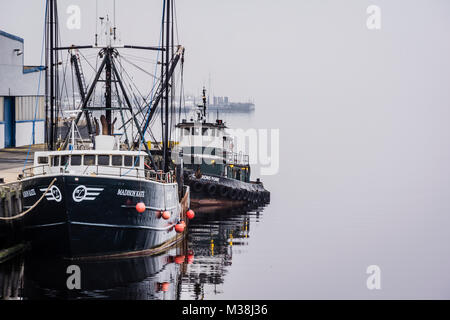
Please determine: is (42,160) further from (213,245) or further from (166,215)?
(213,245)

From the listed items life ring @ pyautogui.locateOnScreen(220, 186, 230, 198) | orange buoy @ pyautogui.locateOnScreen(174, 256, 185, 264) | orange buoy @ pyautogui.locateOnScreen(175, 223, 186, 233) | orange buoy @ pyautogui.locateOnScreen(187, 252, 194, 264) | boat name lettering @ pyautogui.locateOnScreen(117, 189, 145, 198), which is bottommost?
orange buoy @ pyautogui.locateOnScreen(187, 252, 194, 264)

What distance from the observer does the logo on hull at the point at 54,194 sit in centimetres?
2261

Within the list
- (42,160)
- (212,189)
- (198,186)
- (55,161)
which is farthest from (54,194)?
(212,189)

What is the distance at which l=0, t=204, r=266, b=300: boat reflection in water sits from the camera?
20.4m

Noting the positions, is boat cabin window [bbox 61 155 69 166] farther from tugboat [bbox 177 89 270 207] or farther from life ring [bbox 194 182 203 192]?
life ring [bbox 194 182 203 192]

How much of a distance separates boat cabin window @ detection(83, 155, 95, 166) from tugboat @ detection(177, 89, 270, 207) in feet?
50.2

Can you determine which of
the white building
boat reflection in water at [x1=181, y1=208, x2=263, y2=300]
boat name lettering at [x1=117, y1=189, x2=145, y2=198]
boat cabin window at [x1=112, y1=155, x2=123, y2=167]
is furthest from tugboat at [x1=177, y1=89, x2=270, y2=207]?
boat name lettering at [x1=117, y1=189, x2=145, y2=198]

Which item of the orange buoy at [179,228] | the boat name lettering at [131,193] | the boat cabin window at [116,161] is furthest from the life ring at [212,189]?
the boat name lettering at [131,193]

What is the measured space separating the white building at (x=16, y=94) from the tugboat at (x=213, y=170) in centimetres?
993

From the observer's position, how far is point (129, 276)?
22.3 metres
